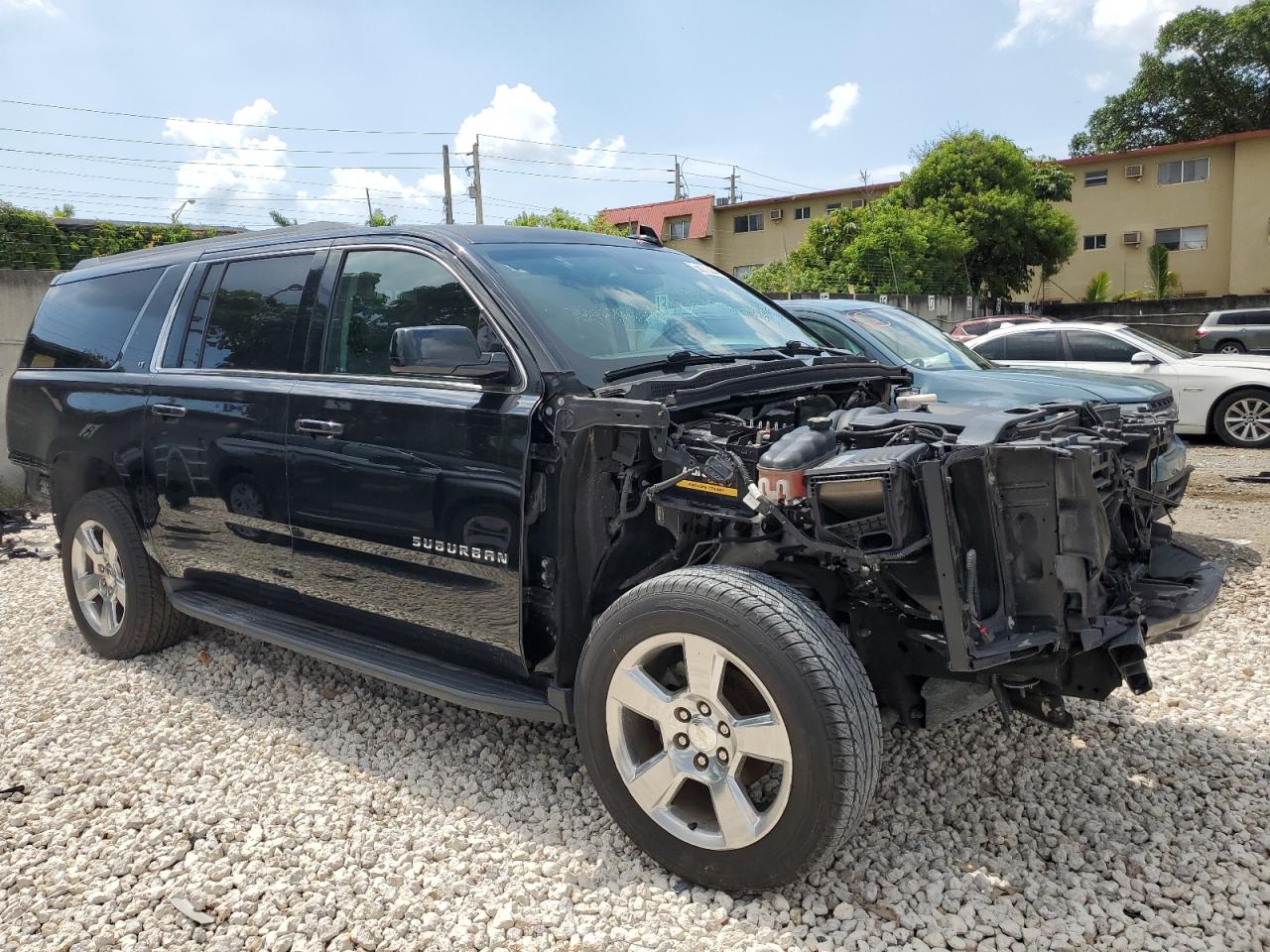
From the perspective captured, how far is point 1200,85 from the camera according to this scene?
44.0 metres

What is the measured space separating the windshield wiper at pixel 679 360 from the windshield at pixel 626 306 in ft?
0.09

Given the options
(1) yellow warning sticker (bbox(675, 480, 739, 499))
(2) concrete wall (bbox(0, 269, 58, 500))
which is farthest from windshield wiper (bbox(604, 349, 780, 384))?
(2) concrete wall (bbox(0, 269, 58, 500))

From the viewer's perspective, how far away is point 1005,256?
31.8 m

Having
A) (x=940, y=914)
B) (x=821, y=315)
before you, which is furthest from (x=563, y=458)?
(x=821, y=315)

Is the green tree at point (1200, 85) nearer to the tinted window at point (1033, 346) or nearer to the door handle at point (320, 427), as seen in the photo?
the tinted window at point (1033, 346)

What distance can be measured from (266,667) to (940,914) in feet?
10.7

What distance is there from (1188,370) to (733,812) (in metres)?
10.7

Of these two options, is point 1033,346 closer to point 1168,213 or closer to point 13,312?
point 13,312

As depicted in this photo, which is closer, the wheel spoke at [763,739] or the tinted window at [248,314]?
the wheel spoke at [763,739]

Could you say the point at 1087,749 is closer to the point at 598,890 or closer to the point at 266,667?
the point at 598,890

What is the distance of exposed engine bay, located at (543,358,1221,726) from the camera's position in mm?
2482

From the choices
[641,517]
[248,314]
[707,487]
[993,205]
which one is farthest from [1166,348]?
[993,205]

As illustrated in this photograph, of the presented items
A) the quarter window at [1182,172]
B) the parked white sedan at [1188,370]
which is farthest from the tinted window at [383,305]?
the quarter window at [1182,172]

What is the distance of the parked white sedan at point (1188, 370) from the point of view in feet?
36.0
